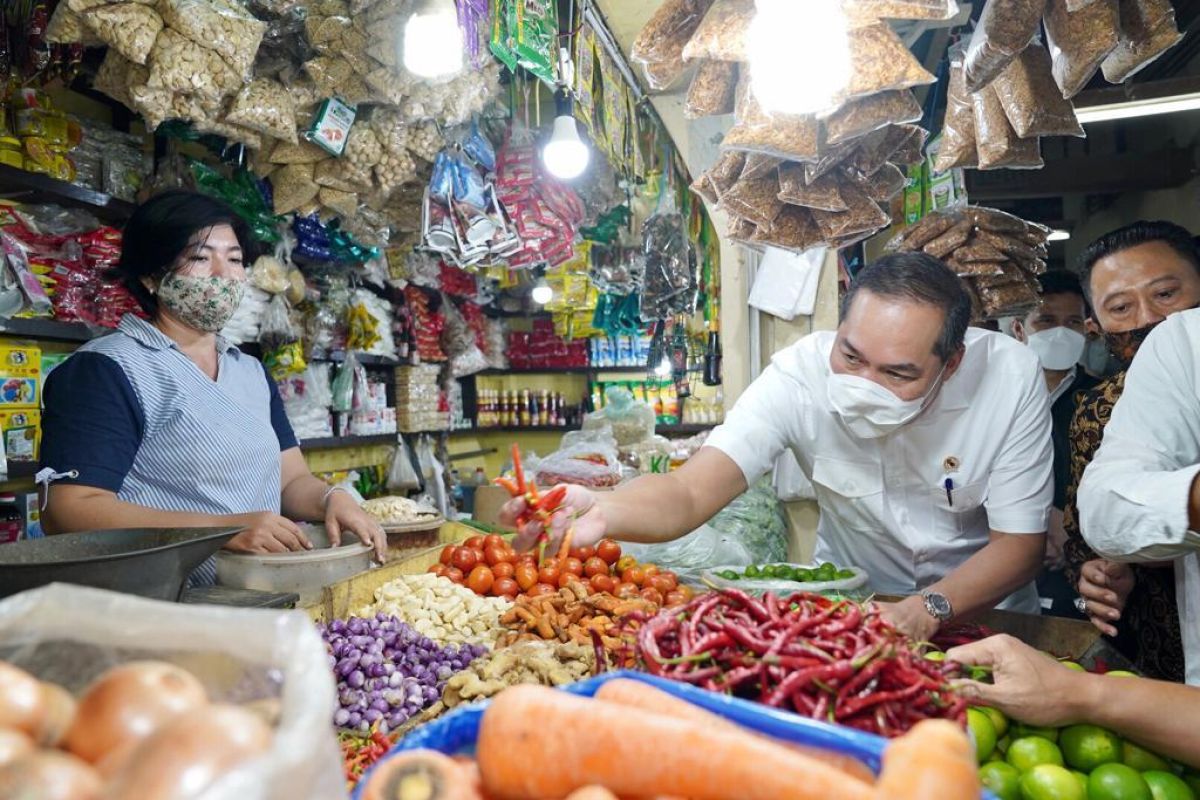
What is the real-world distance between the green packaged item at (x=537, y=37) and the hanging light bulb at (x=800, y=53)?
3.91 ft

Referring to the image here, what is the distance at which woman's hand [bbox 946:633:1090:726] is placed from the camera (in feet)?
4.29

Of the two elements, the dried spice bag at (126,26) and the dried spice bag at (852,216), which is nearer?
the dried spice bag at (126,26)

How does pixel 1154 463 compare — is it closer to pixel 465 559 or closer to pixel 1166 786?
pixel 1166 786

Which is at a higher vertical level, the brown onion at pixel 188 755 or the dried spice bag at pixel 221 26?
the dried spice bag at pixel 221 26

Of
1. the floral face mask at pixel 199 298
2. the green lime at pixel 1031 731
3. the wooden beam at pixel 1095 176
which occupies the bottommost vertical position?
the green lime at pixel 1031 731

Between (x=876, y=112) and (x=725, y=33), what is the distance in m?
0.45

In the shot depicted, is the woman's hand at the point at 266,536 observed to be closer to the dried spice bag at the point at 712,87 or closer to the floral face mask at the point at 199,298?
the floral face mask at the point at 199,298

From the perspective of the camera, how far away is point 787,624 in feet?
3.88

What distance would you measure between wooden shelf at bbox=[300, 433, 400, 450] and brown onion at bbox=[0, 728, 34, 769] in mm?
4835

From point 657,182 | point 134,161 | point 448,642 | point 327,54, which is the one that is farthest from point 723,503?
point 657,182

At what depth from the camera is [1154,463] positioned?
1673mm

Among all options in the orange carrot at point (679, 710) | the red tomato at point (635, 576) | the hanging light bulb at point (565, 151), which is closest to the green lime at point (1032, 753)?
the orange carrot at point (679, 710)

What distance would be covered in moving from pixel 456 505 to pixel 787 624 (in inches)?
251

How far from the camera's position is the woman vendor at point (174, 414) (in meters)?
2.13
